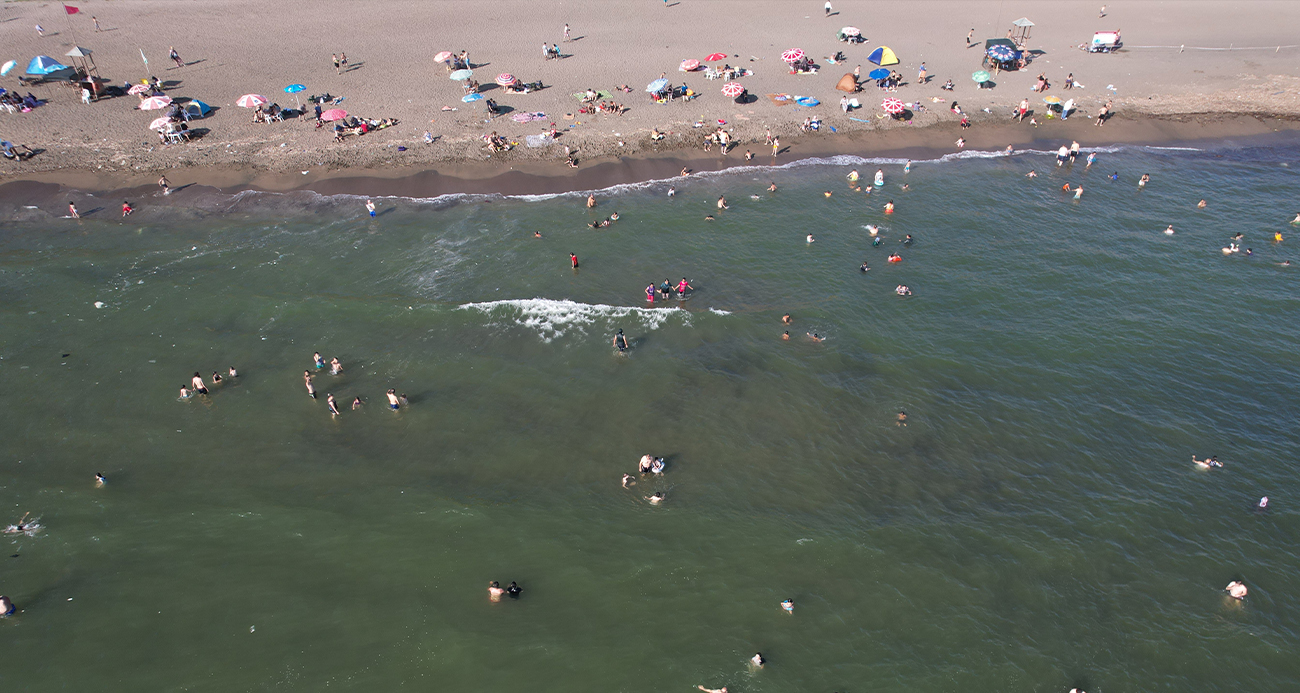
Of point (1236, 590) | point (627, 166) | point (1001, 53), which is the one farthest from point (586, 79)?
point (1236, 590)

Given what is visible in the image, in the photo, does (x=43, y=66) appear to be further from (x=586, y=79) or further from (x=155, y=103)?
(x=586, y=79)

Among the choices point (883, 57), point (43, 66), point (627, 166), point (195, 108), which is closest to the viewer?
point (627, 166)

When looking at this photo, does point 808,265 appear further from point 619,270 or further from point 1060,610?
point 1060,610

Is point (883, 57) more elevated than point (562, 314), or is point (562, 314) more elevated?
point (883, 57)

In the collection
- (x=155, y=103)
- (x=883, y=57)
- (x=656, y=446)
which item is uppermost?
(x=883, y=57)

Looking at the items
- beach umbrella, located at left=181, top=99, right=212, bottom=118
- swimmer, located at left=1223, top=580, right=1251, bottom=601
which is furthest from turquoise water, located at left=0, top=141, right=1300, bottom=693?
beach umbrella, located at left=181, top=99, right=212, bottom=118

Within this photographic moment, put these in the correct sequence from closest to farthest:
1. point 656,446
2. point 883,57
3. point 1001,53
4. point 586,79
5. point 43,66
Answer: point 656,446, point 43,66, point 1001,53, point 586,79, point 883,57
